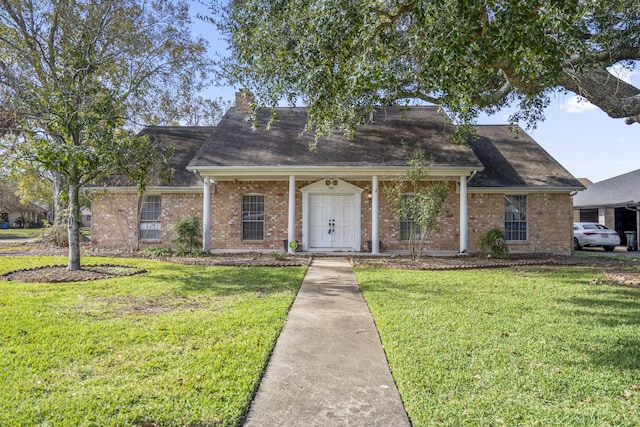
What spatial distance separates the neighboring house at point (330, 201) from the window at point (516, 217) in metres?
0.04

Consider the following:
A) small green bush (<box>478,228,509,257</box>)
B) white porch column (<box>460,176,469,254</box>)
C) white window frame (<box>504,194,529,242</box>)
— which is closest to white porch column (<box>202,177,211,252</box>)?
white porch column (<box>460,176,469,254</box>)

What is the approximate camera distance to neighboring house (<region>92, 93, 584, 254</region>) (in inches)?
590

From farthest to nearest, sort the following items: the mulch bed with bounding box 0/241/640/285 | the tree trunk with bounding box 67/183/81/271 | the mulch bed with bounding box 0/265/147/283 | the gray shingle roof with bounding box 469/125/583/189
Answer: the gray shingle roof with bounding box 469/125/583/189 < the tree trunk with bounding box 67/183/81/271 < the mulch bed with bounding box 0/241/640/285 < the mulch bed with bounding box 0/265/147/283

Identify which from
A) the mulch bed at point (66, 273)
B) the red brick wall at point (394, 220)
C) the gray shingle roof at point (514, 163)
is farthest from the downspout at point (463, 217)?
the mulch bed at point (66, 273)

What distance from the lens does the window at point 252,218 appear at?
15984 mm

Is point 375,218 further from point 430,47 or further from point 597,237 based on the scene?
point 597,237

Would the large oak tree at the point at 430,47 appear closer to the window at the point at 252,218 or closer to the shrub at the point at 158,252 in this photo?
the window at the point at 252,218

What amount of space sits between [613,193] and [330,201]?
58.8ft

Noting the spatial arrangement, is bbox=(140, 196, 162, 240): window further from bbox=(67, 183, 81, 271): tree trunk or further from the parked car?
the parked car

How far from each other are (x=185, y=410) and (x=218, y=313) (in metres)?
2.98

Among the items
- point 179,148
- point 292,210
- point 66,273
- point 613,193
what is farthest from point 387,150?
point 613,193

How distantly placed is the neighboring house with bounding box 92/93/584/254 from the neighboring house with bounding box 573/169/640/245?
732cm

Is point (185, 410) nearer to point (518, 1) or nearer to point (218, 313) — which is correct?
point (218, 313)

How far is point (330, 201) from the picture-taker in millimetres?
15820
